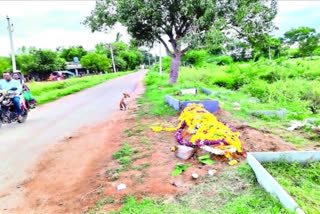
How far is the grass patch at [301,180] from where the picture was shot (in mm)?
2835

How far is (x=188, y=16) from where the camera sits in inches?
482

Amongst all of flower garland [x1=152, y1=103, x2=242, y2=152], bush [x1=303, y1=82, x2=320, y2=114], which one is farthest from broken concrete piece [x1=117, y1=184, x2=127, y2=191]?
bush [x1=303, y1=82, x2=320, y2=114]

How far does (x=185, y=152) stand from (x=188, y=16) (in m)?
9.25

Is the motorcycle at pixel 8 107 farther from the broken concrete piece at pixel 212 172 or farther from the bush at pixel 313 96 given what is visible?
the bush at pixel 313 96

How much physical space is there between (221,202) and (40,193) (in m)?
2.46

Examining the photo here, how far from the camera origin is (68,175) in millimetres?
4262

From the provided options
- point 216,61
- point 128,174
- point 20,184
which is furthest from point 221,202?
point 216,61

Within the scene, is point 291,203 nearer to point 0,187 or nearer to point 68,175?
point 68,175

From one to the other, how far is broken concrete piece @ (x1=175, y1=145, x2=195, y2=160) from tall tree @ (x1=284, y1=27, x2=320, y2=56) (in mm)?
64134

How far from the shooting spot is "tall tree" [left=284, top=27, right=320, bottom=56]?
59.4 metres

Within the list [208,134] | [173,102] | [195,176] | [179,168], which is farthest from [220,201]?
[173,102]

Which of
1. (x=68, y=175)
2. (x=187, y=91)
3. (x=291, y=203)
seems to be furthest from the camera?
(x=187, y=91)

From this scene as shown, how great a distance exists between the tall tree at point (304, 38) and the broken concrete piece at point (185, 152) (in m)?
64.1

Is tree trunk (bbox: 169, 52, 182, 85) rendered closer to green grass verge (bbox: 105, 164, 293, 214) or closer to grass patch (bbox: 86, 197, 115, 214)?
green grass verge (bbox: 105, 164, 293, 214)
